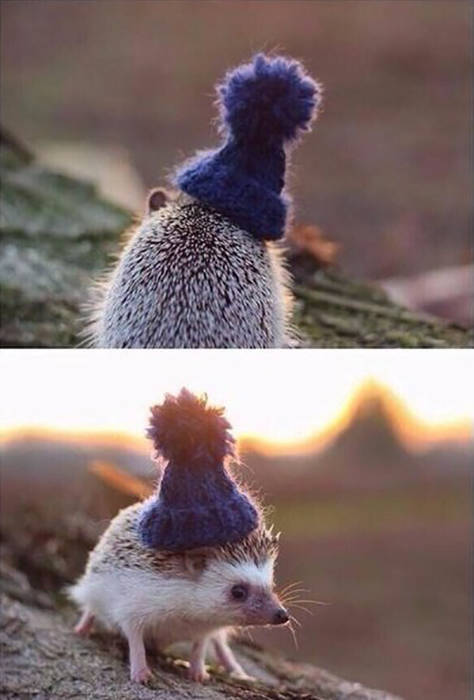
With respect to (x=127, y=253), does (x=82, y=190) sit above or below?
above

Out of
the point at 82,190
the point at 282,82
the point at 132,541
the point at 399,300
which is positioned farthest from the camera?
the point at 82,190

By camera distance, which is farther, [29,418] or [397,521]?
[397,521]

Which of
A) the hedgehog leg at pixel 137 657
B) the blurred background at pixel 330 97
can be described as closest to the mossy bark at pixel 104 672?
the hedgehog leg at pixel 137 657

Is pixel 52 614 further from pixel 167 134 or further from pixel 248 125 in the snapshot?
pixel 167 134

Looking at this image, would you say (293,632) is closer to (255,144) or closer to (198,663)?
(198,663)

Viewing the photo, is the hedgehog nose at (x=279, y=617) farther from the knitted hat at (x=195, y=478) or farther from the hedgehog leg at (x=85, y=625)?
the hedgehog leg at (x=85, y=625)

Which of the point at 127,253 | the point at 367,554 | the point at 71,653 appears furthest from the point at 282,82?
the point at 367,554

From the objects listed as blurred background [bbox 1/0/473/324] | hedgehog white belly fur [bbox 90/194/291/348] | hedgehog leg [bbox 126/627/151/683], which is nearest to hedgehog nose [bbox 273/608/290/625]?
hedgehog leg [bbox 126/627/151/683]
